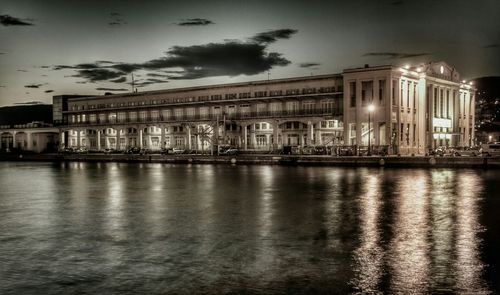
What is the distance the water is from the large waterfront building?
4030 cm

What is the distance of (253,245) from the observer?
39.5ft

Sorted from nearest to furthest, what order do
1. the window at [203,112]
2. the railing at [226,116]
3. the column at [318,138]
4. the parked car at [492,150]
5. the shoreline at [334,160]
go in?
the shoreline at [334,160] → the parked car at [492,150] → the railing at [226,116] → the column at [318,138] → the window at [203,112]

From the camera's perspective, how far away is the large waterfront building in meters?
68.4

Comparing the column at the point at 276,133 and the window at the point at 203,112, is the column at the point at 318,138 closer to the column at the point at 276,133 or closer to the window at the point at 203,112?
the column at the point at 276,133

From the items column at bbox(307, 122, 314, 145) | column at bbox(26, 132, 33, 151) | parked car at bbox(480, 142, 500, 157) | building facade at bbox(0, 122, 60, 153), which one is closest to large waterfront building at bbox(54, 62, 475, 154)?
column at bbox(307, 122, 314, 145)

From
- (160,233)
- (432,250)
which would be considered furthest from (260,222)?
(432,250)

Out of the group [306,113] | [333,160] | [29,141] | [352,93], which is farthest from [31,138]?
[333,160]

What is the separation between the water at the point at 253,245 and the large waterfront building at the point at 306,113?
4030cm

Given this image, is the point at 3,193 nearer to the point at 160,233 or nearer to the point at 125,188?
the point at 125,188

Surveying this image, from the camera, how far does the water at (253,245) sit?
29.1 ft

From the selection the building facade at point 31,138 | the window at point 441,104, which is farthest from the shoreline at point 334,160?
the building facade at point 31,138

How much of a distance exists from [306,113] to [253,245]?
67289 mm

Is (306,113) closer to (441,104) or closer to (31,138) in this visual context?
(441,104)

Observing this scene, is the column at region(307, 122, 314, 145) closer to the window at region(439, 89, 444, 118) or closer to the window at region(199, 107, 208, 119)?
the window at region(439, 89, 444, 118)
